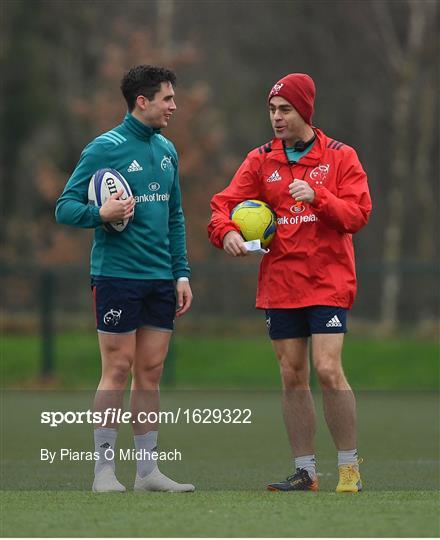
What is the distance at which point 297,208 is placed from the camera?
784 cm

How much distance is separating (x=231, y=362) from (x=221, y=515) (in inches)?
588

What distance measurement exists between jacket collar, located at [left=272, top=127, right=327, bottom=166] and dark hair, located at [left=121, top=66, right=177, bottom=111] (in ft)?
2.28

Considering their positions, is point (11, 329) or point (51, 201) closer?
point (11, 329)

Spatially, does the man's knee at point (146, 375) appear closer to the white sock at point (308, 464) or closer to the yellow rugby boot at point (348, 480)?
the white sock at point (308, 464)

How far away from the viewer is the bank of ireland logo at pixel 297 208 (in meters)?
7.83

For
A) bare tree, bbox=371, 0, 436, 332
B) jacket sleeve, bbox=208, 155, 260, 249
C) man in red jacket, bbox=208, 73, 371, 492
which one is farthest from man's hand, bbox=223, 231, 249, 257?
bare tree, bbox=371, 0, 436, 332

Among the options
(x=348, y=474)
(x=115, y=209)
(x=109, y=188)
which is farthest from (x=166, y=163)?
(x=348, y=474)

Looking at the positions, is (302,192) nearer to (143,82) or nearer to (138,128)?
(138,128)

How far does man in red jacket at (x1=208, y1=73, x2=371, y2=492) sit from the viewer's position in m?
7.70

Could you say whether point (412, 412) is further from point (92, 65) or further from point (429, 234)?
point (92, 65)

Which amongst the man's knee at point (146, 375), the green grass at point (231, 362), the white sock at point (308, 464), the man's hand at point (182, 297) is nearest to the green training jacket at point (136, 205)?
the man's hand at point (182, 297)

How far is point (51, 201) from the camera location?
37031 mm

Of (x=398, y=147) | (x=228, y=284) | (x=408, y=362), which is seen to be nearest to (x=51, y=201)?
(x=398, y=147)

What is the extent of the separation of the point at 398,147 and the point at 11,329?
11926mm
